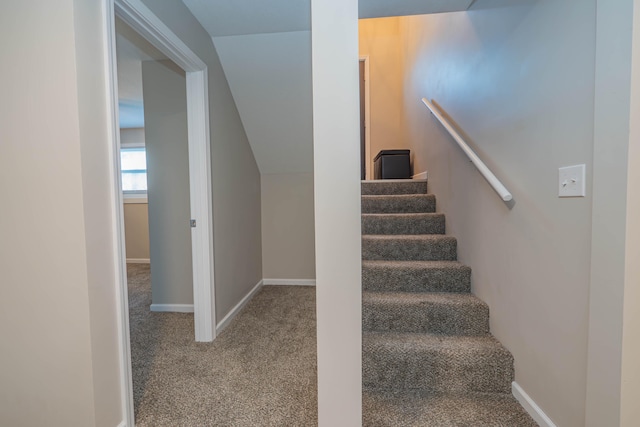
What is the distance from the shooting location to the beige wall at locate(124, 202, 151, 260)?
443 cm

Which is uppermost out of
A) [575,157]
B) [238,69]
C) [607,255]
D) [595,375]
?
[238,69]

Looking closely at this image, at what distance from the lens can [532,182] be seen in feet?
4.18

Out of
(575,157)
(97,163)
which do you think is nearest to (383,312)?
(575,157)

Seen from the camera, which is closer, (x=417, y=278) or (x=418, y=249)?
(x=417, y=278)

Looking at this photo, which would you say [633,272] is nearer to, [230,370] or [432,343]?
[432,343]

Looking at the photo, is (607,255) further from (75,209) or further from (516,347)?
(75,209)

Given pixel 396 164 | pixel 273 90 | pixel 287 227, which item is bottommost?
pixel 287 227

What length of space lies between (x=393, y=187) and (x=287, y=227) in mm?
1344

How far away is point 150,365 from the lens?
1793 millimetres

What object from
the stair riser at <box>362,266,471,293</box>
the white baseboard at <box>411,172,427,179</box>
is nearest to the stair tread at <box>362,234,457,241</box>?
the stair riser at <box>362,266,471,293</box>

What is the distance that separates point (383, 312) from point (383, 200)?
1115 mm

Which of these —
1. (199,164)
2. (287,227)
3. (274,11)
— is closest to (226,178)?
(199,164)

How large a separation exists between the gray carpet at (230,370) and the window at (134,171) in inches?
100

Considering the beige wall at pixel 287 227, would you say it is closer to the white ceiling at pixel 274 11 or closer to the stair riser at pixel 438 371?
the white ceiling at pixel 274 11
